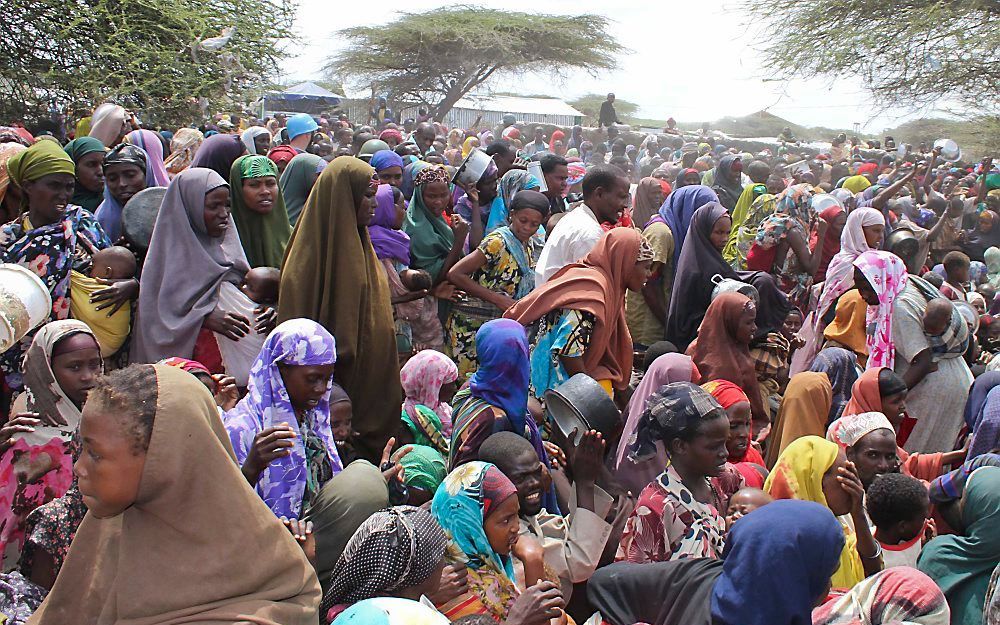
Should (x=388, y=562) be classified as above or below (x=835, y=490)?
above

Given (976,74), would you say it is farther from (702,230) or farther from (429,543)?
(429,543)

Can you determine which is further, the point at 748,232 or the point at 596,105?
the point at 596,105

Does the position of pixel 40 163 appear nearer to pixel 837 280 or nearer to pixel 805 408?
pixel 805 408

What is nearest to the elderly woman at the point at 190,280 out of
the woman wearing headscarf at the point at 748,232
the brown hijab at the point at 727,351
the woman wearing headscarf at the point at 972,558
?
the brown hijab at the point at 727,351

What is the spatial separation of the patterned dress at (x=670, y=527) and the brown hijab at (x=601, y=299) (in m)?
1.38

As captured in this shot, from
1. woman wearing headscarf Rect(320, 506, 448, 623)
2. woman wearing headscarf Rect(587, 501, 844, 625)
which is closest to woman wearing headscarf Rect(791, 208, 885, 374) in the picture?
woman wearing headscarf Rect(587, 501, 844, 625)

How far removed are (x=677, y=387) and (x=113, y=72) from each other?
8.82 m

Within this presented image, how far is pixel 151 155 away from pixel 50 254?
199 cm

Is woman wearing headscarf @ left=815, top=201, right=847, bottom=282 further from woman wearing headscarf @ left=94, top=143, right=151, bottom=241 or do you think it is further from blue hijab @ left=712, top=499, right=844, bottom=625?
blue hijab @ left=712, top=499, right=844, bottom=625

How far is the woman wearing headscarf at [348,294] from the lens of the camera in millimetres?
4418

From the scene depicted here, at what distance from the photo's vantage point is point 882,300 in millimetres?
5793

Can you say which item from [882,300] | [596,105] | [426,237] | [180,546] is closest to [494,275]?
[426,237]

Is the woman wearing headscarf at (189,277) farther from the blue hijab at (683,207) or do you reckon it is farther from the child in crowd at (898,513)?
the blue hijab at (683,207)

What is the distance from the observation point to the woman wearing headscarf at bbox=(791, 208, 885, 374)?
259 inches
